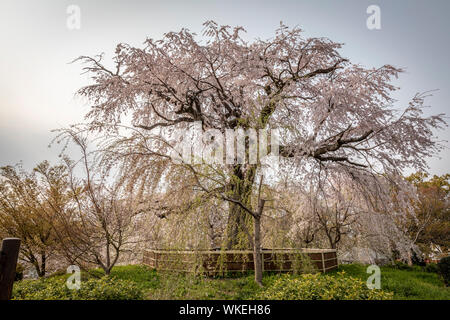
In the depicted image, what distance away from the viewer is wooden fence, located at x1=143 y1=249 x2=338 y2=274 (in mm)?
3956

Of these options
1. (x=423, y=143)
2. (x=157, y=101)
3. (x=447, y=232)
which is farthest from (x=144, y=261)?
(x=447, y=232)

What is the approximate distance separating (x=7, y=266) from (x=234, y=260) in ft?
19.1

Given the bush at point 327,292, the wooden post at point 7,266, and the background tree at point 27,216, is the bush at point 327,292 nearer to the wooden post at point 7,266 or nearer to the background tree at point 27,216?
the wooden post at point 7,266

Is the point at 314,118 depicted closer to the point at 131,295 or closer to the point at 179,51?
the point at 179,51

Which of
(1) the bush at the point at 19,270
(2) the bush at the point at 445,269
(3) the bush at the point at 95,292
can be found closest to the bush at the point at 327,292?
(3) the bush at the point at 95,292

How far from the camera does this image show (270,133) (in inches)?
193

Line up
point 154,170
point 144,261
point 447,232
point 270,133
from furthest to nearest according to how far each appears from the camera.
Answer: point 447,232, point 144,261, point 270,133, point 154,170

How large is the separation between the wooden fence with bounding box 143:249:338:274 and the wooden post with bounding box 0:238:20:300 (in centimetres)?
185

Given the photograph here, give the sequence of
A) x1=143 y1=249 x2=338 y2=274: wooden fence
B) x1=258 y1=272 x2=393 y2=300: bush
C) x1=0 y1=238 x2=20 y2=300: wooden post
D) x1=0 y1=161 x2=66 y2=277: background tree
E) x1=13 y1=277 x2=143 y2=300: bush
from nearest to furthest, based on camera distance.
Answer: x1=0 y1=238 x2=20 y2=300: wooden post, x1=258 y1=272 x2=393 y2=300: bush, x1=143 y1=249 x2=338 y2=274: wooden fence, x1=13 y1=277 x2=143 y2=300: bush, x1=0 y1=161 x2=66 y2=277: background tree

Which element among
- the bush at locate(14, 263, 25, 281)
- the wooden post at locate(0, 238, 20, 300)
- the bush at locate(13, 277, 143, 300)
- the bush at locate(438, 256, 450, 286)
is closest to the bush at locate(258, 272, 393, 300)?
the bush at locate(13, 277, 143, 300)

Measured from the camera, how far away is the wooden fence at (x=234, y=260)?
3.96 m

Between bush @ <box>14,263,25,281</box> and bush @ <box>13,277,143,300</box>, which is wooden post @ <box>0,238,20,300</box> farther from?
bush @ <box>14,263,25,281</box>
